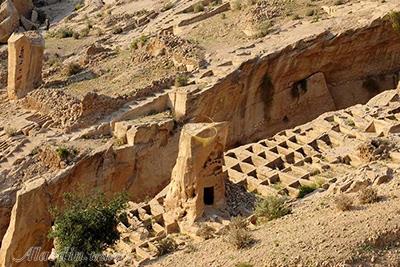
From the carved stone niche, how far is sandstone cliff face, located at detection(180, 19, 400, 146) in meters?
6.50

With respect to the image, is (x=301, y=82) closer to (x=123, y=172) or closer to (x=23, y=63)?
(x=123, y=172)

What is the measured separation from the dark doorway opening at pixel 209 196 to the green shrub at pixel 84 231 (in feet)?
5.75

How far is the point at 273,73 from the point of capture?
21.9 meters

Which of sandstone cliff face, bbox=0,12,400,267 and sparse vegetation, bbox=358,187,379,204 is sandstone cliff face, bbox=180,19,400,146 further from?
sparse vegetation, bbox=358,187,379,204

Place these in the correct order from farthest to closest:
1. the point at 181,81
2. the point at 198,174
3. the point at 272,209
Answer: the point at 181,81, the point at 198,174, the point at 272,209

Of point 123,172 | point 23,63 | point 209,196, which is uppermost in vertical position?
point 23,63

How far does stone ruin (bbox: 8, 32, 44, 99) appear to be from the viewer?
21.5 meters

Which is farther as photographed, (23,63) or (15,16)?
(15,16)

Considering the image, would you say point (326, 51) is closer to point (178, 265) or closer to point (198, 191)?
point (198, 191)

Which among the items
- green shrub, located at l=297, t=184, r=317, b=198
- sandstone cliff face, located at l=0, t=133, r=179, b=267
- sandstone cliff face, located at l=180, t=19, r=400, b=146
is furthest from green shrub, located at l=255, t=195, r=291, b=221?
sandstone cliff face, located at l=180, t=19, r=400, b=146

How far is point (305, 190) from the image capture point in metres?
14.1

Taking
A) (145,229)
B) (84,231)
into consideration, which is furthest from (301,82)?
(84,231)

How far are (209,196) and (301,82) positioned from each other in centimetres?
931

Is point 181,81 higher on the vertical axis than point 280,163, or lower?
higher
